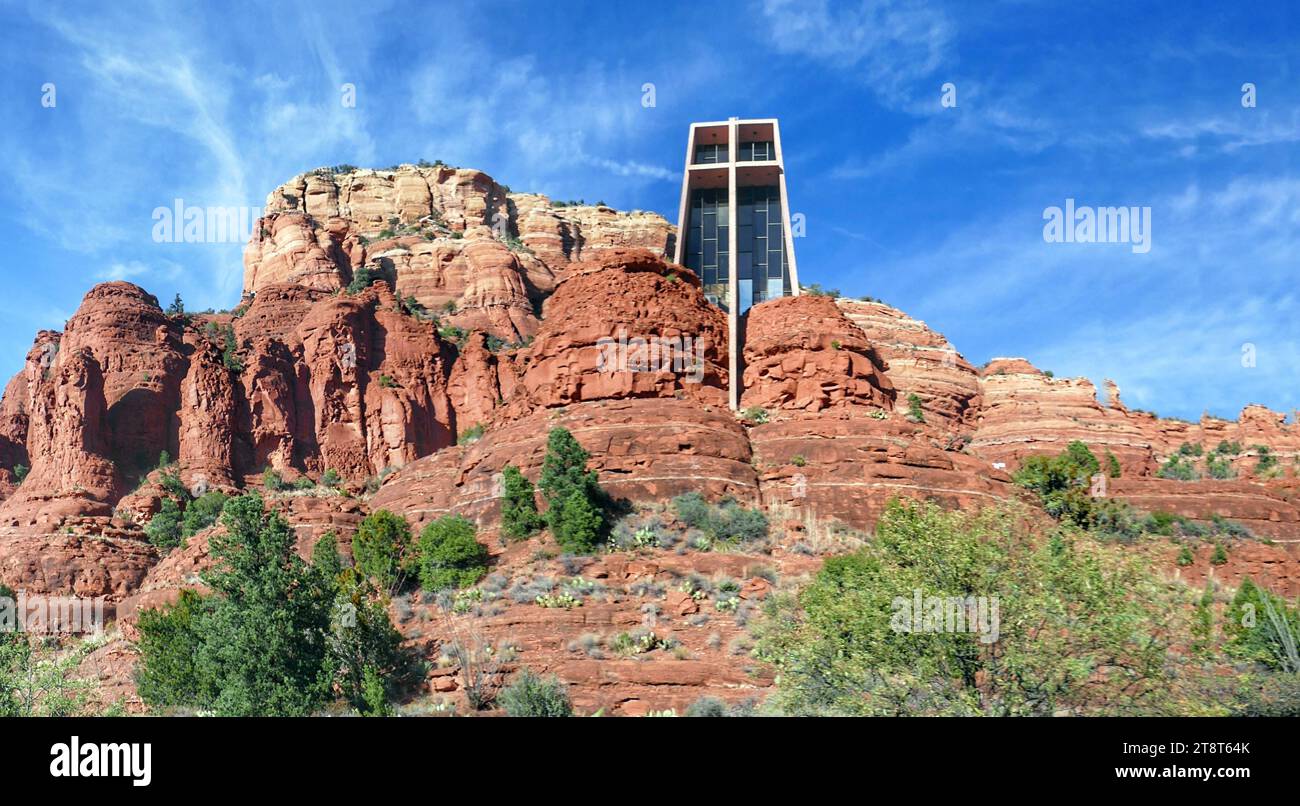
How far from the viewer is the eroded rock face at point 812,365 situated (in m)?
47.9

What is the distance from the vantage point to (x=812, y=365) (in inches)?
1917

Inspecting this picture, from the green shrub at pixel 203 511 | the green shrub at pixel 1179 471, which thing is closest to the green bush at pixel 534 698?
the green shrub at pixel 203 511

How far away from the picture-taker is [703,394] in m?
47.5

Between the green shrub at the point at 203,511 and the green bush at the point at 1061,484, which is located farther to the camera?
the green shrub at the point at 203,511

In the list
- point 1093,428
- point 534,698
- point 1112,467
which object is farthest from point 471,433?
point 1093,428

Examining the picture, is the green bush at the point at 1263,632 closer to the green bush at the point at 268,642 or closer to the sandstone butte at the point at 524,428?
the sandstone butte at the point at 524,428

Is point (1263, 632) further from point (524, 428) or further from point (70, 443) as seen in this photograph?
point (70, 443)

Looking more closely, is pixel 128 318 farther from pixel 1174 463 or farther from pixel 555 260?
pixel 1174 463

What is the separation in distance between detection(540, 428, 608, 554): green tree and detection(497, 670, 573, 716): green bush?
9089 millimetres

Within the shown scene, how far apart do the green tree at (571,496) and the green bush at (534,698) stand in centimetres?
909
